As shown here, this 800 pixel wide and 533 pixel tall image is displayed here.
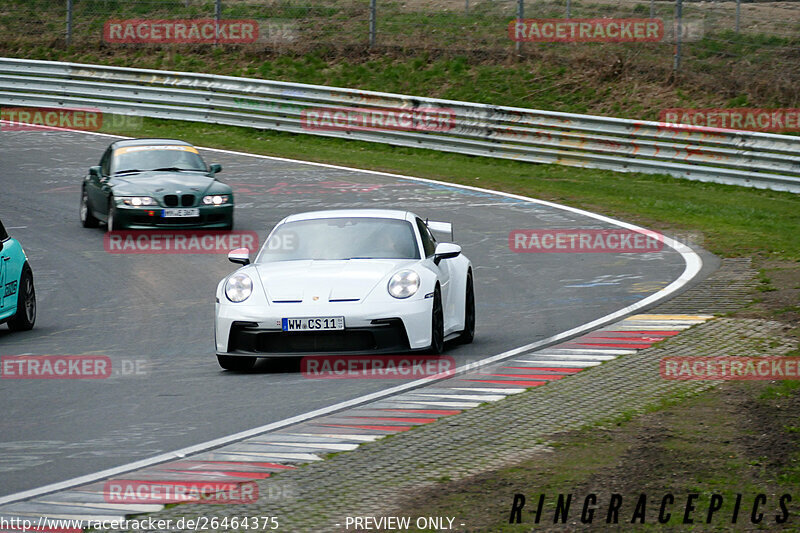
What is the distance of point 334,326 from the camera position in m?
10.4

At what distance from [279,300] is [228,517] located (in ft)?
14.4

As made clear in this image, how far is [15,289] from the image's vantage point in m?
13.1

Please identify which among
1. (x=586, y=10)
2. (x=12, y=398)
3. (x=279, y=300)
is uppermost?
(x=586, y=10)

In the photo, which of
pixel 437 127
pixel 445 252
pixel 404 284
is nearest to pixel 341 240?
pixel 445 252

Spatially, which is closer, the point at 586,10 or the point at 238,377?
the point at 238,377

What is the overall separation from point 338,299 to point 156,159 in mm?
10593

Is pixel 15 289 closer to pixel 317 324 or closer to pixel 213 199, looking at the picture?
pixel 317 324

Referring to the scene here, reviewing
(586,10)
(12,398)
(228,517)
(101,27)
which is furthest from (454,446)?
(101,27)

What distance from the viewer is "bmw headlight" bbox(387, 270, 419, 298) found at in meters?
10.7

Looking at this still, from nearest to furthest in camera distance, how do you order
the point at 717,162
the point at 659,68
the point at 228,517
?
the point at 228,517, the point at 717,162, the point at 659,68

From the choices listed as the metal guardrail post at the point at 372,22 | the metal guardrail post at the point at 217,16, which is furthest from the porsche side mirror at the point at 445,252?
the metal guardrail post at the point at 217,16

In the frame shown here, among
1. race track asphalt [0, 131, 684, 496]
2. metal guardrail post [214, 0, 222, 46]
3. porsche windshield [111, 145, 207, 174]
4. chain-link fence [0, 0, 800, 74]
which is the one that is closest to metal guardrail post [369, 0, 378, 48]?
chain-link fence [0, 0, 800, 74]

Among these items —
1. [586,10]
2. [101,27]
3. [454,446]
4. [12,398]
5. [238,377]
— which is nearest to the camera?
[454,446]

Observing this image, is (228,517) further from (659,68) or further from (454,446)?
(659,68)
